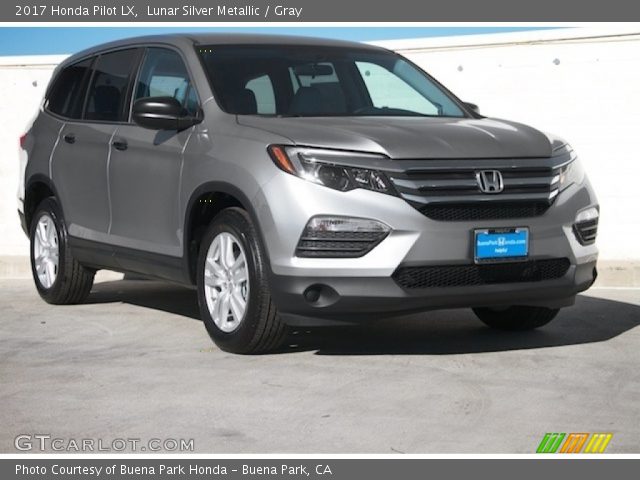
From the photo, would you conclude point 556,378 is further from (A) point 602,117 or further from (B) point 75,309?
(A) point 602,117

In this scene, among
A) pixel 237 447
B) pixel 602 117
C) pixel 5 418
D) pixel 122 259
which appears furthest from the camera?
pixel 602 117

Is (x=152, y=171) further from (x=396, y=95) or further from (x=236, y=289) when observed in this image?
(x=396, y=95)

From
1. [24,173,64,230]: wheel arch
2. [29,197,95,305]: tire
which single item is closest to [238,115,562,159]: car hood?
[29,197,95,305]: tire

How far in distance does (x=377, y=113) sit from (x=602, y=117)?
5789 millimetres

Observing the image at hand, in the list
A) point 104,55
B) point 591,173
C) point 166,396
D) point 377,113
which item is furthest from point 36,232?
point 591,173

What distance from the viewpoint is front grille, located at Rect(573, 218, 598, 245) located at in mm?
7455

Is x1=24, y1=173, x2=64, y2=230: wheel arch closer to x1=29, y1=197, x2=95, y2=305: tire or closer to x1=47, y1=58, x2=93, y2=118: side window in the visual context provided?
x1=29, y1=197, x2=95, y2=305: tire

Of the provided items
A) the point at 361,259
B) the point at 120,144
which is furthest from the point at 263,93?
the point at 361,259

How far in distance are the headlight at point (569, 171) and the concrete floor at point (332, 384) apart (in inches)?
38.4

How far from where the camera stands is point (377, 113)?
7.98m

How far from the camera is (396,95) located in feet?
29.6

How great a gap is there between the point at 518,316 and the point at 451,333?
0.44 m

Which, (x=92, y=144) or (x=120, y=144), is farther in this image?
(x=92, y=144)

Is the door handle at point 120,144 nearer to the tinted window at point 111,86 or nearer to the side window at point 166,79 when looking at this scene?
the tinted window at point 111,86
